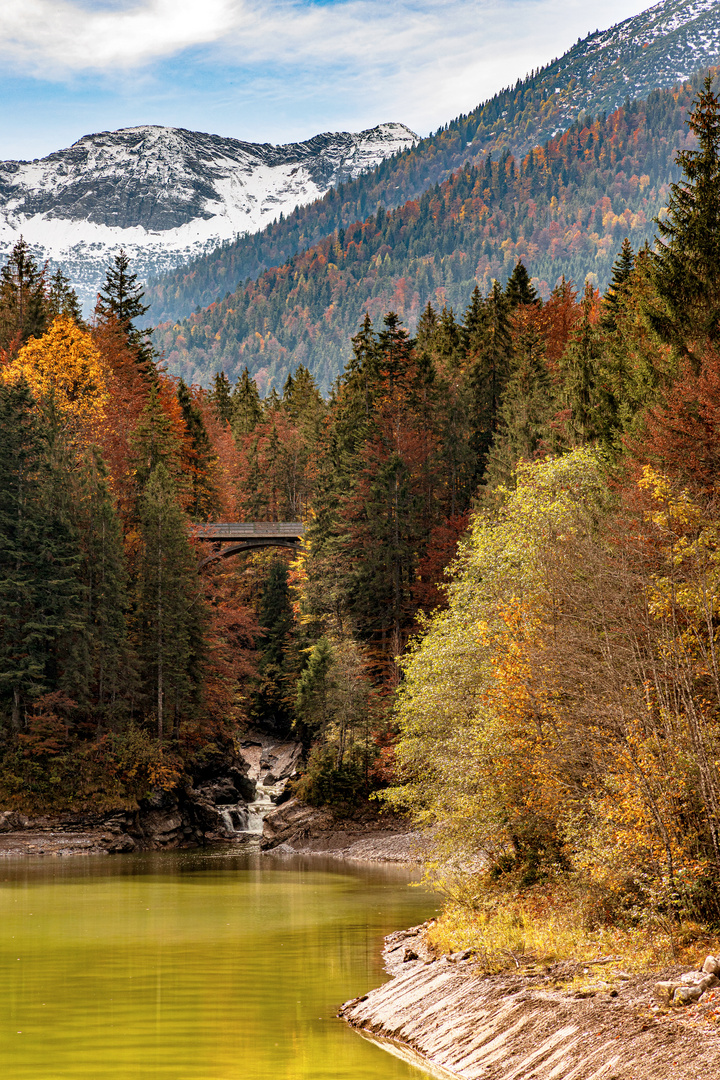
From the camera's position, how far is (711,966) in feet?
40.1

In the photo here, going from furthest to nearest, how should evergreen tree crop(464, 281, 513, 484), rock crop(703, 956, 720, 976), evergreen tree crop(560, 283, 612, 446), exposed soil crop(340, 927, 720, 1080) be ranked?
evergreen tree crop(464, 281, 513, 484), evergreen tree crop(560, 283, 612, 446), rock crop(703, 956, 720, 976), exposed soil crop(340, 927, 720, 1080)

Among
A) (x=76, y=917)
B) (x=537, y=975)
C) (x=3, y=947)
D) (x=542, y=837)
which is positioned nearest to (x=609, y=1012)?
(x=537, y=975)

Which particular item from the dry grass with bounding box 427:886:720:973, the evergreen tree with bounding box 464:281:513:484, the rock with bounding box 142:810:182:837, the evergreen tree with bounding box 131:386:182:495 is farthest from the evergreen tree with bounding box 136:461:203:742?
the dry grass with bounding box 427:886:720:973

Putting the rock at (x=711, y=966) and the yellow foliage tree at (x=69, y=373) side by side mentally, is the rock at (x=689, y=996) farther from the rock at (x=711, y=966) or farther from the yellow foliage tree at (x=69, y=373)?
the yellow foliage tree at (x=69, y=373)

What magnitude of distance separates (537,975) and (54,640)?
45532mm

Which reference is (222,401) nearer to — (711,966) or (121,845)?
(121,845)

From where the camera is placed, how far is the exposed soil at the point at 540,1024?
11.2 m

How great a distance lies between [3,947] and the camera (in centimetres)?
2581

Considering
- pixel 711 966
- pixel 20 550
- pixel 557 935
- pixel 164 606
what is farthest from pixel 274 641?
pixel 711 966

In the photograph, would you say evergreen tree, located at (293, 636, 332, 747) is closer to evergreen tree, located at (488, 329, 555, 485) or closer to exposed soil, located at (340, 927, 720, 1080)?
evergreen tree, located at (488, 329, 555, 485)

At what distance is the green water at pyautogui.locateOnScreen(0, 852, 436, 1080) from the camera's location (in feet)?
51.3

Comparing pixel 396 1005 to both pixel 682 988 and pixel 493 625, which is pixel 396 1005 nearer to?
pixel 682 988

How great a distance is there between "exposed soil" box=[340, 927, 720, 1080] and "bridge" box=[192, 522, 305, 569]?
180ft

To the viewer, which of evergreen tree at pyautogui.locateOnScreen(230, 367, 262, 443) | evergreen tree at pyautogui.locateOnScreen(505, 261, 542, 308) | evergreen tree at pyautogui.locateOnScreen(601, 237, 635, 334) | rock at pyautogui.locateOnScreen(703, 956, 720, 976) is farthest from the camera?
evergreen tree at pyautogui.locateOnScreen(230, 367, 262, 443)
